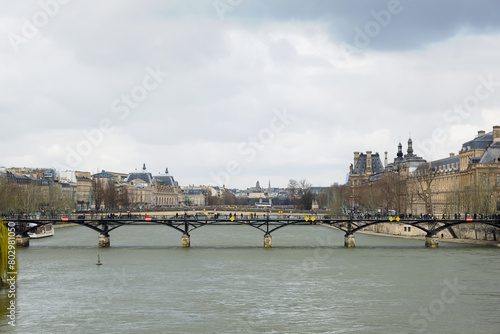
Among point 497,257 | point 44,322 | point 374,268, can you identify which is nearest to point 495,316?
point 374,268

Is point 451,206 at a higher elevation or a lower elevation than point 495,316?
higher

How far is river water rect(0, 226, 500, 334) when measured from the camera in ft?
97.0

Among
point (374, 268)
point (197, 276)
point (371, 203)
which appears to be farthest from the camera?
point (371, 203)

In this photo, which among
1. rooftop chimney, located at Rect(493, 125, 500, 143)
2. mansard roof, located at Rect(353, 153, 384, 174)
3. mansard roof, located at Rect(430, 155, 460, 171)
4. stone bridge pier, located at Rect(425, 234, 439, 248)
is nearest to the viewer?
stone bridge pier, located at Rect(425, 234, 439, 248)

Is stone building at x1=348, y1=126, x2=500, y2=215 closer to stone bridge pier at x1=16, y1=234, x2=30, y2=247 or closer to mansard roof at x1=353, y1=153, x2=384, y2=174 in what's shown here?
mansard roof at x1=353, y1=153, x2=384, y2=174

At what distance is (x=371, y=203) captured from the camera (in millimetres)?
96562

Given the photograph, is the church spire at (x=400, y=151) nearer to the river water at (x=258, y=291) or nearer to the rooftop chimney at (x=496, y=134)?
the rooftop chimney at (x=496, y=134)

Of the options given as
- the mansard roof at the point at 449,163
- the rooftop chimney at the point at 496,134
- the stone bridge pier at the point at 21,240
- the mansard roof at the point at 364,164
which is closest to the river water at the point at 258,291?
the stone bridge pier at the point at 21,240

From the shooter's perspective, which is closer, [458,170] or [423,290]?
[423,290]

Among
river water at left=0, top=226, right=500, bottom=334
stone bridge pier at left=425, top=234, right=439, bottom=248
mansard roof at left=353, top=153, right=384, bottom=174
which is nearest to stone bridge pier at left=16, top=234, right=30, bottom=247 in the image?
river water at left=0, top=226, right=500, bottom=334

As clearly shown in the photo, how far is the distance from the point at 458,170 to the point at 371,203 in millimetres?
12141

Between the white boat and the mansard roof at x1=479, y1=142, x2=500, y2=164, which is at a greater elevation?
the mansard roof at x1=479, y1=142, x2=500, y2=164

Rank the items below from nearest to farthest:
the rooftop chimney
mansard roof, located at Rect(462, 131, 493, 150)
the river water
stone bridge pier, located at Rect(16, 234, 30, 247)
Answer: the river water
stone bridge pier, located at Rect(16, 234, 30, 247)
the rooftop chimney
mansard roof, located at Rect(462, 131, 493, 150)

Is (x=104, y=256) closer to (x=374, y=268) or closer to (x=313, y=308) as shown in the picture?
(x=374, y=268)
